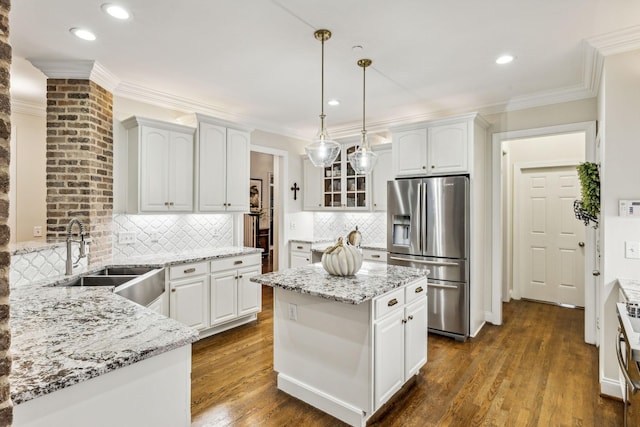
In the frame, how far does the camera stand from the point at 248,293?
13.3ft

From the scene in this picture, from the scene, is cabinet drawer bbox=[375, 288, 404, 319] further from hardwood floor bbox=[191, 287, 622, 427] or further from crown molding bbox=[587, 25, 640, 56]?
crown molding bbox=[587, 25, 640, 56]

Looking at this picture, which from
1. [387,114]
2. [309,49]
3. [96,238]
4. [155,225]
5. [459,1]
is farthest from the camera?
[387,114]

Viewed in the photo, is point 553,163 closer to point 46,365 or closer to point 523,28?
point 523,28

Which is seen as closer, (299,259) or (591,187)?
(591,187)

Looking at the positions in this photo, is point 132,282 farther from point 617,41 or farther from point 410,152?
point 617,41

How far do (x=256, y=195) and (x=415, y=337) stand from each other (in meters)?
6.34

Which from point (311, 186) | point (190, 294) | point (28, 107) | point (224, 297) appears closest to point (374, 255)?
point (311, 186)

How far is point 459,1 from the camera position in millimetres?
2137

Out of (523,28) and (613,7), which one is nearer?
(613,7)

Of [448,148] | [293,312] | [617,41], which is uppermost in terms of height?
[617,41]

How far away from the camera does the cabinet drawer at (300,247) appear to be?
5.27 metres

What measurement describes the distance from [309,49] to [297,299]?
2.00 meters

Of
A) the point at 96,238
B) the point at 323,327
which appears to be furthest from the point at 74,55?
the point at 323,327

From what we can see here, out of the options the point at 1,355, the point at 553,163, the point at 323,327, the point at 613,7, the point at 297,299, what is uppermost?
the point at 613,7
